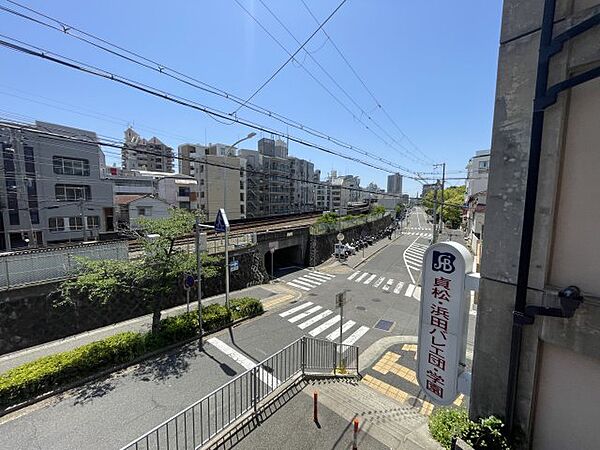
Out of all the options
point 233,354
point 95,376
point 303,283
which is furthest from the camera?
point 303,283

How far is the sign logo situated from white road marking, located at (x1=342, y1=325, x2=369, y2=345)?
32.9ft

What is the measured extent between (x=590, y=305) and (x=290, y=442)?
5.71m

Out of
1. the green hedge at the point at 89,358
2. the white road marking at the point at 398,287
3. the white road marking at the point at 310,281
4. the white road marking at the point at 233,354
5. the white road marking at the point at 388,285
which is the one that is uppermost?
the green hedge at the point at 89,358

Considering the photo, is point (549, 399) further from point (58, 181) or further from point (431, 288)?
point (58, 181)

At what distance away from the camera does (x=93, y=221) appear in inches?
1189

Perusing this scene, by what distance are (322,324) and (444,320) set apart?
11.3 meters

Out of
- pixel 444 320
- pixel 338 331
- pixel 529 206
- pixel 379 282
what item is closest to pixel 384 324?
pixel 338 331

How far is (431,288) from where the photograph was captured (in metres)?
4.88

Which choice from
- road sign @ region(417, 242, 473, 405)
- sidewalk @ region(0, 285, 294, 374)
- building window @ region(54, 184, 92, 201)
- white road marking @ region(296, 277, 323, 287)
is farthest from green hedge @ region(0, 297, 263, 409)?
building window @ region(54, 184, 92, 201)

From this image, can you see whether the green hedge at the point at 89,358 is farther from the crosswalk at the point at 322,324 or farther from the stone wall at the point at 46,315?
the crosswalk at the point at 322,324

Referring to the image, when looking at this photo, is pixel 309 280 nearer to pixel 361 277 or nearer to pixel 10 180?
pixel 361 277

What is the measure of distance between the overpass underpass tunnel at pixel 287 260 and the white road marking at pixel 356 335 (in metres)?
12.6

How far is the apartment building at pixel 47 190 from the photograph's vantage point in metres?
25.8

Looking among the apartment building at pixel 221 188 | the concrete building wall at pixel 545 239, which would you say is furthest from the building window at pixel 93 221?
the concrete building wall at pixel 545 239
